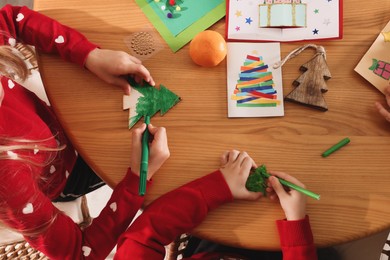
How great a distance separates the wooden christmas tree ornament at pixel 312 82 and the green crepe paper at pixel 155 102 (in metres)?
0.22

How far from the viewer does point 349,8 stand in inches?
30.0

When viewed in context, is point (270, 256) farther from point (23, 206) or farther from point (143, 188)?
point (23, 206)

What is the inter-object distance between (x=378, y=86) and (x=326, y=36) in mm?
143

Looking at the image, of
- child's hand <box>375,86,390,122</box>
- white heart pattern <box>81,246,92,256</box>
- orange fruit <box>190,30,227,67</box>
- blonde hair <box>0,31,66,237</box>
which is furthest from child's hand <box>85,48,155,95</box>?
child's hand <box>375,86,390,122</box>

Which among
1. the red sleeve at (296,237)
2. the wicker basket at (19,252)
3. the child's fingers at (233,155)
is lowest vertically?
the wicker basket at (19,252)

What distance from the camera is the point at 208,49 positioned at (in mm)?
699

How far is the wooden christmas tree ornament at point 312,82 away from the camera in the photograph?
0.70 metres

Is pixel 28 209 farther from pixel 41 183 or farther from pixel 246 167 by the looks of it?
pixel 246 167

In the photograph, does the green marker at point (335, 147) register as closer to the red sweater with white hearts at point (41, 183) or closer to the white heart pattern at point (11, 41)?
the red sweater with white hearts at point (41, 183)

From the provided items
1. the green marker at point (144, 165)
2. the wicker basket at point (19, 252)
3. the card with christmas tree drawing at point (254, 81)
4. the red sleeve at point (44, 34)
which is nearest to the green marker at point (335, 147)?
the card with christmas tree drawing at point (254, 81)

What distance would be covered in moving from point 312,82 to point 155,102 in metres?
0.31

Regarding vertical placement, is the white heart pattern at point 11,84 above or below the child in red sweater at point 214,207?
above

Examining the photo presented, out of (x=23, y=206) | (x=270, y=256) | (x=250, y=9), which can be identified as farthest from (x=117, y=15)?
(x=270, y=256)

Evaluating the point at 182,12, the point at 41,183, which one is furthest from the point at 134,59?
the point at 41,183
